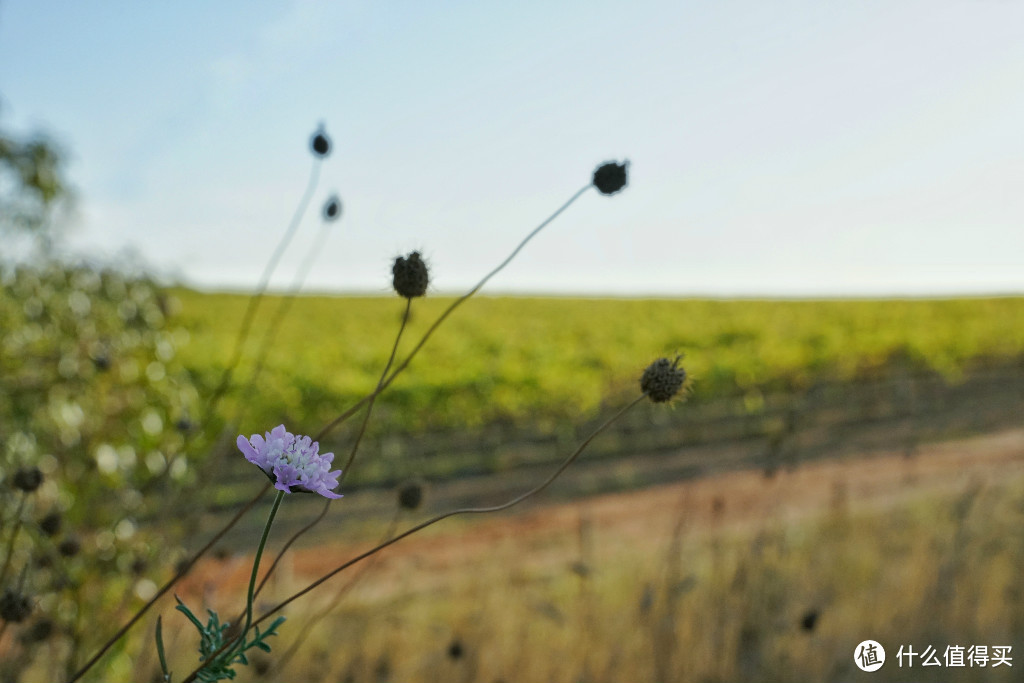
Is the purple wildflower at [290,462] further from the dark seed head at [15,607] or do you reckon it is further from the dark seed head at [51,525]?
the dark seed head at [51,525]

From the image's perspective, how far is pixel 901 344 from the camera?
1443 cm

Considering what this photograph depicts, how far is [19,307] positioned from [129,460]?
0.83 metres

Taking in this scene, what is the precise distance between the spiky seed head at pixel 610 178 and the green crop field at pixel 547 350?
3.76m

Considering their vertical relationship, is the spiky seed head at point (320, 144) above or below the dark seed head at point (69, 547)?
above

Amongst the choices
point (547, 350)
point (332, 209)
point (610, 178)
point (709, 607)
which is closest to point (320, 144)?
point (332, 209)

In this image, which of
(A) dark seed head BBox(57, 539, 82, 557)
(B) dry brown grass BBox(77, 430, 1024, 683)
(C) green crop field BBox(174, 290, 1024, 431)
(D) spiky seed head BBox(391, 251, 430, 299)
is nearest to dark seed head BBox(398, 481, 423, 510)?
(B) dry brown grass BBox(77, 430, 1024, 683)

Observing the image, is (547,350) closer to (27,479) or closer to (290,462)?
(27,479)

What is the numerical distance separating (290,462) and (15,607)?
0.69 metres

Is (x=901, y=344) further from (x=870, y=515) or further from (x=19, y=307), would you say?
(x=19, y=307)

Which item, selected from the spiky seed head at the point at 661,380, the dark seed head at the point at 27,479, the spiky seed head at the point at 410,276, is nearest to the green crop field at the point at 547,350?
the dark seed head at the point at 27,479

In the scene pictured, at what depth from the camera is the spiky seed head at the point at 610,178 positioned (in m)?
1.05

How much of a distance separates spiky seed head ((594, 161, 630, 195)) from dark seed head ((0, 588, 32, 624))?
3.38ft

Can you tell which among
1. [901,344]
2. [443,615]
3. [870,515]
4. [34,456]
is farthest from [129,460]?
[901,344]

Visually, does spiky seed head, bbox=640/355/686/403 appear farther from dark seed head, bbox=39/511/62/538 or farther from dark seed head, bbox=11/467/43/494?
dark seed head, bbox=39/511/62/538
